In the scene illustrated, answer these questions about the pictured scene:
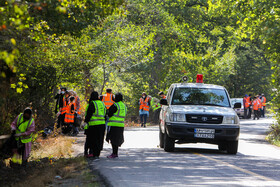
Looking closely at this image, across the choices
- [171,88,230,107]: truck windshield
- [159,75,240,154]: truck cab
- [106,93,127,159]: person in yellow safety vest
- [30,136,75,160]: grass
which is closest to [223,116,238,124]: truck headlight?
[159,75,240,154]: truck cab

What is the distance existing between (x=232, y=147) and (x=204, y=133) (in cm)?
109

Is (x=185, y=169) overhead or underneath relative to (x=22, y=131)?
underneath

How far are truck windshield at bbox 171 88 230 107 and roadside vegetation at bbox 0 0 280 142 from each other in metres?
2.89

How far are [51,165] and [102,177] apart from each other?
3.31 m

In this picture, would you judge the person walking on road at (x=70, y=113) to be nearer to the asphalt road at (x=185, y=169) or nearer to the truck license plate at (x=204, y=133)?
the asphalt road at (x=185, y=169)

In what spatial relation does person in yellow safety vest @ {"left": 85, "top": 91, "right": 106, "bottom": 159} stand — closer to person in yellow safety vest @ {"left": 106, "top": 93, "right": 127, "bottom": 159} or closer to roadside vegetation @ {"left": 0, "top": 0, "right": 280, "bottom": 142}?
person in yellow safety vest @ {"left": 106, "top": 93, "right": 127, "bottom": 159}

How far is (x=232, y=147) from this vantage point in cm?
1502

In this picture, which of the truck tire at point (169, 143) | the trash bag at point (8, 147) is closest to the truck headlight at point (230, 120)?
the truck tire at point (169, 143)

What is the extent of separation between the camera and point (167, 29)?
34406 mm

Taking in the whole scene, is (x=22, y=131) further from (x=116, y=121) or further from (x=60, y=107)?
(x=60, y=107)

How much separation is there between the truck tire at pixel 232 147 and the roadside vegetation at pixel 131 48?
451 cm

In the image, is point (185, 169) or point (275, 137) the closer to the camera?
point (185, 169)

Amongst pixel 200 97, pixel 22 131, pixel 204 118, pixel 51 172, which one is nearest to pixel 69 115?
pixel 200 97

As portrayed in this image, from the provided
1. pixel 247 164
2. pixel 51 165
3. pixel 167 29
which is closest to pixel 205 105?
pixel 247 164
